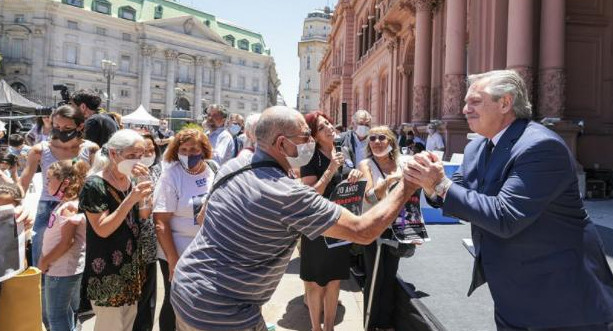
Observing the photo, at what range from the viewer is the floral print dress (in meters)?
3.21

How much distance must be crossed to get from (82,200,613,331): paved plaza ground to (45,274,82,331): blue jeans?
109 centimetres

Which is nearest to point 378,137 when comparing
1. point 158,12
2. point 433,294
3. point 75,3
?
point 433,294

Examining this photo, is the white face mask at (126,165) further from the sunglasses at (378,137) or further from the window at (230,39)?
the window at (230,39)

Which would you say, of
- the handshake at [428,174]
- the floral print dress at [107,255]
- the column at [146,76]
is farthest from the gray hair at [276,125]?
the column at [146,76]

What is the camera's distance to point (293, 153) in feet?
7.46

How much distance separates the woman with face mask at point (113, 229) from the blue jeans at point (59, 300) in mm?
352

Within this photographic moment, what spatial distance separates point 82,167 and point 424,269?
378 cm

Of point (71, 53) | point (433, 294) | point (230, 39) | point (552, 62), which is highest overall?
point (230, 39)

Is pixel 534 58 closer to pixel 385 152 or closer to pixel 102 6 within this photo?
pixel 385 152

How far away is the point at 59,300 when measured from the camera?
356cm

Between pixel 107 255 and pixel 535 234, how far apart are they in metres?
2.81

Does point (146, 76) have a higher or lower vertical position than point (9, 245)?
higher

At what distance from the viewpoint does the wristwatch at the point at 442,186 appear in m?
2.26

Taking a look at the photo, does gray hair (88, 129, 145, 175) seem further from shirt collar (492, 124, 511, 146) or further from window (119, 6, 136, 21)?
window (119, 6, 136, 21)
